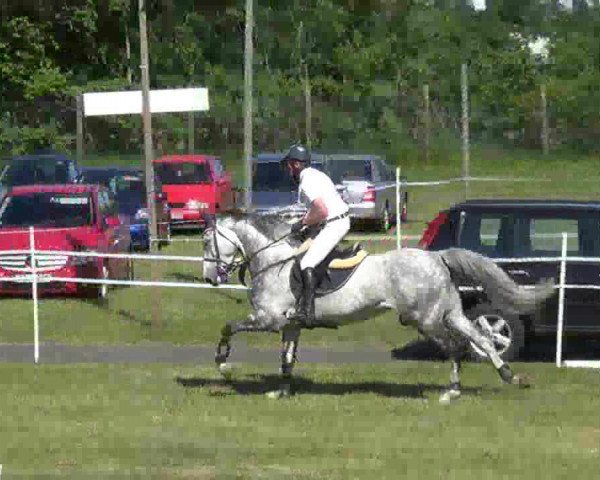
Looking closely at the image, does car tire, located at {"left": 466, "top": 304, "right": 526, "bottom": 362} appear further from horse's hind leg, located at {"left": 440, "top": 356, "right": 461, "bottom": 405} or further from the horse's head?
the horse's head

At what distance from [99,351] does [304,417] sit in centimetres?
669

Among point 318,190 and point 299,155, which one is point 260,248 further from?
point 299,155

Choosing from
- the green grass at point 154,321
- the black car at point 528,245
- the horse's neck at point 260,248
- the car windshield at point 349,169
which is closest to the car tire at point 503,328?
the black car at point 528,245

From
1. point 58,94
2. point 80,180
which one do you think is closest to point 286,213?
point 80,180

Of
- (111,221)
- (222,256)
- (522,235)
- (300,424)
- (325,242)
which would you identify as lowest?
(300,424)

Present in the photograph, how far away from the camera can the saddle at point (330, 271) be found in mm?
16672

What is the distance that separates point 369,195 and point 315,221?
24084 millimetres

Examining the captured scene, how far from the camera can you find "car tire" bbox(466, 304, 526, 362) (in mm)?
20266

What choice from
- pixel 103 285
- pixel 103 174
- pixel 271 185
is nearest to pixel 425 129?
pixel 271 185

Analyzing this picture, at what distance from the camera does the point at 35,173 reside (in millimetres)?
41750

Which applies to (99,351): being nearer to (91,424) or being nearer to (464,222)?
(464,222)

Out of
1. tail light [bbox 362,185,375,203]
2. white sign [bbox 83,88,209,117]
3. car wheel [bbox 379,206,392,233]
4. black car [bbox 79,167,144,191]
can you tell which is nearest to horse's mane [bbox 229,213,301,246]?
white sign [bbox 83,88,209,117]

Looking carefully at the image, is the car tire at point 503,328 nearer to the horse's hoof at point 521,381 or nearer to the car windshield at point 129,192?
the horse's hoof at point 521,381

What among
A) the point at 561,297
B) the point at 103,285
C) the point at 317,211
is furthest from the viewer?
the point at 103,285
